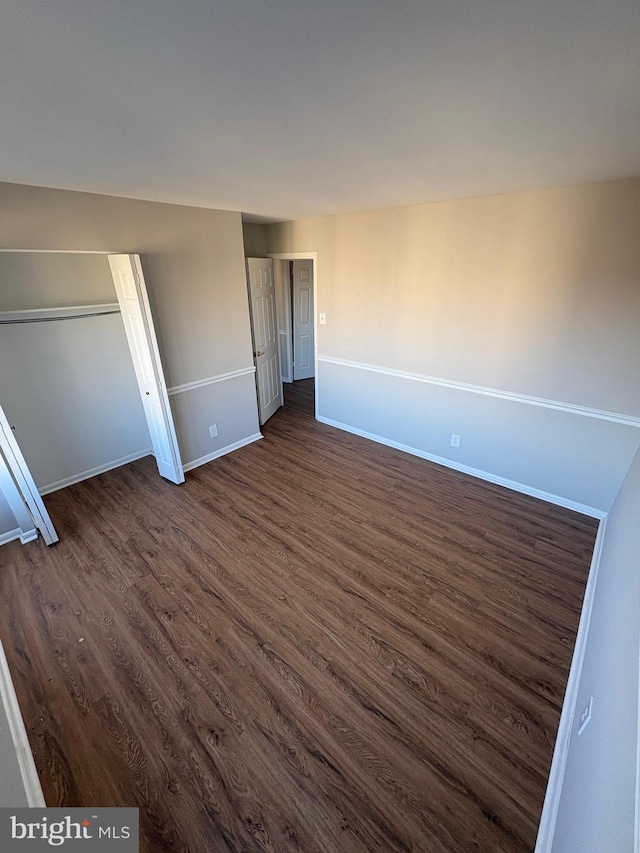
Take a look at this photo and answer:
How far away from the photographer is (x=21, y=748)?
129 centimetres

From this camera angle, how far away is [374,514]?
2.98m

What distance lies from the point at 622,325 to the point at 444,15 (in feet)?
8.41

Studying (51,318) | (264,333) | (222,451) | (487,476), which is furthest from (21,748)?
(264,333)

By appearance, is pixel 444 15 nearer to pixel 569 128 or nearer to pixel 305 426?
pixel 569 128

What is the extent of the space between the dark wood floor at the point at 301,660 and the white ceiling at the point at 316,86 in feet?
7.97

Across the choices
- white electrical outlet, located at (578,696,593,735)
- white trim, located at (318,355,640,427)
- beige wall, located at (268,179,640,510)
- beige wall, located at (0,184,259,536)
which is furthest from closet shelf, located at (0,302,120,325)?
white electrical outlet, located at (578,696,593,735)

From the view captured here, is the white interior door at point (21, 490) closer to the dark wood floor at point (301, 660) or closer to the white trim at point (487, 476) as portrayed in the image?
the dark wood floor at point (301, 660)

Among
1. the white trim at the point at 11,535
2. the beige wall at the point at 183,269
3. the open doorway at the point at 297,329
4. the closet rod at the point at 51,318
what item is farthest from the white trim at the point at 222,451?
the closet rod at the point at 51,318

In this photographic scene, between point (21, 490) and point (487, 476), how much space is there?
4.01m

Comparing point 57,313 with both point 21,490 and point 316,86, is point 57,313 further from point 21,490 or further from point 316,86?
point 316,86

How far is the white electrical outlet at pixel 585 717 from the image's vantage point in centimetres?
130

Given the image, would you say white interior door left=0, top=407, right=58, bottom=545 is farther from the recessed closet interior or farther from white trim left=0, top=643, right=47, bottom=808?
white trim left=0, top=643, right=47, bottom=808

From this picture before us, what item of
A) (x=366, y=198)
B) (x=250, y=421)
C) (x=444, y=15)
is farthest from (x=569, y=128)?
(x=250, y=421)

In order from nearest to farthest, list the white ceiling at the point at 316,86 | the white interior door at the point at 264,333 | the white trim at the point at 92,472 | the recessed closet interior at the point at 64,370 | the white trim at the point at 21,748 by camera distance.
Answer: the white ceiling at the point at 316,86
the white trim at the point at 21,748
the recessed closet interior at the point at 64,370
the white trim at the point at 92,472
the white interior door at the point at 264,333
